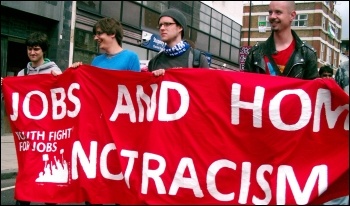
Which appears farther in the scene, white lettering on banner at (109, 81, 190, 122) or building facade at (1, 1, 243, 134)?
building facade at (1, 1, 243, 134)

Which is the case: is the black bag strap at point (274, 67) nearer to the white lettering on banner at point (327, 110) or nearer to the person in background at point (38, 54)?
the white lettering on banner at point (327, 110)

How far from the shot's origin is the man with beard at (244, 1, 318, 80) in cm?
377

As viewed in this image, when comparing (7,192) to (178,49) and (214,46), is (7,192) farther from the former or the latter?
(214,46)

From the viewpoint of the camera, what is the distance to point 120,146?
3867mm

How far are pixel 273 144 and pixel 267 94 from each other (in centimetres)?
38

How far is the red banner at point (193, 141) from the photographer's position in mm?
3471

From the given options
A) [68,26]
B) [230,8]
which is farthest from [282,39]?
[230,8]

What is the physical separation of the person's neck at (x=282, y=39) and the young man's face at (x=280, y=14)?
2.3 inches

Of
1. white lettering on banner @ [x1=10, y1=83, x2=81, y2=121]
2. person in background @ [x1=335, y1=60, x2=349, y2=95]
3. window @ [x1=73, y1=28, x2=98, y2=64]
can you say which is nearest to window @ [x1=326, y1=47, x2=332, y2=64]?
window @ [x1=73, y1=28, x2=98, y2=64]

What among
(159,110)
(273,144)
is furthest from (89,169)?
(273,144)

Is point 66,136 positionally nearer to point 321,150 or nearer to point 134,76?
point 134,76

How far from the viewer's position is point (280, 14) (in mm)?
3760

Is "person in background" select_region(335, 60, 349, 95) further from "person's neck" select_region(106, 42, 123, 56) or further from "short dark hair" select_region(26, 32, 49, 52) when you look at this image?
"short dark hair" select_region(26, 32, 49, 52)

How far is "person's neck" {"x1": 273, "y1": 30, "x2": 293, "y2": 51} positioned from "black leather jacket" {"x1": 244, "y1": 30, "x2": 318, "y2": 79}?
0.04 metres
